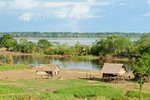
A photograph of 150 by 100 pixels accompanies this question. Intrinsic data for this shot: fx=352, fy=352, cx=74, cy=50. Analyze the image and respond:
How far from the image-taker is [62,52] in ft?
411

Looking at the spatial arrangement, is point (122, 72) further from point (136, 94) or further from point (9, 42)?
point (9, 42)

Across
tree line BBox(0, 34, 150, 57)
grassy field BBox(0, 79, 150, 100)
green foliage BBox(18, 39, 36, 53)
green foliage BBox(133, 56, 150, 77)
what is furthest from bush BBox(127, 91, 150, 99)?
green foliage BBox(18, 39, 36, 53)

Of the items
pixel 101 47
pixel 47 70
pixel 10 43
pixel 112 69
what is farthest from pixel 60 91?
pixel 10 43

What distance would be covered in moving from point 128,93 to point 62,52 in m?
82.6

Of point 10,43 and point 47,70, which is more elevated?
point 10,43

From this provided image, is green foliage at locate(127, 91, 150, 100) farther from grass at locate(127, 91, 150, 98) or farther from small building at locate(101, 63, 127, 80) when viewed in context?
small building at locate(101, 63, 127, 80)

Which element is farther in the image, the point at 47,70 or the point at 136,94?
the point at 47,70

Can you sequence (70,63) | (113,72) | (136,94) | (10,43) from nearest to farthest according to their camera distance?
(136,94), (113,72), (70,63), (10,43)

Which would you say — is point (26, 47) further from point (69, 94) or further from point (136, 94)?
point (136, 94)

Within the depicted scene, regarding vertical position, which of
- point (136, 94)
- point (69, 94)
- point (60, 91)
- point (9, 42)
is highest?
point (9, 42)

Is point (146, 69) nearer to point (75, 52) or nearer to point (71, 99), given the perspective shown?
point (71, 99)

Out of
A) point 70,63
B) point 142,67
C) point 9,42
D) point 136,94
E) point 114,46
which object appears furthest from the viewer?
point 9,42

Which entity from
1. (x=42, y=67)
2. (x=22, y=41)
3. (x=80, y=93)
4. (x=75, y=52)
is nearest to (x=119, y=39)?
(x=75, y=52)

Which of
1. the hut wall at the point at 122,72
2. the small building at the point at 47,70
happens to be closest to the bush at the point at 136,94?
the hut wall at the point at 122,72
